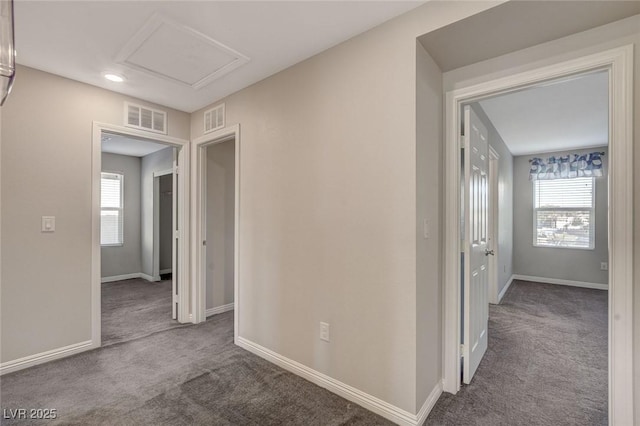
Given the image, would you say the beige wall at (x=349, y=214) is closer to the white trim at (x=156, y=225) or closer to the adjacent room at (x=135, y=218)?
the adjacent room at (x=135, y=218)

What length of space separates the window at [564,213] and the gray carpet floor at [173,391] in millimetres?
5782

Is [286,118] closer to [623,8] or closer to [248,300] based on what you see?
[248,300]

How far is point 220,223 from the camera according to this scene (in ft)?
13.1

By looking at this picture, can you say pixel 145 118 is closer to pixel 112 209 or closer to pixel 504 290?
pixel 112 209

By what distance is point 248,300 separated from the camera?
2.91 m

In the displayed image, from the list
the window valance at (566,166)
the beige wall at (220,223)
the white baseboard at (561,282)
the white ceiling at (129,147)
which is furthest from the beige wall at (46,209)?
the white baseboard at (561,282)

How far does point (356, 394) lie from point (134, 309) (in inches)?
139

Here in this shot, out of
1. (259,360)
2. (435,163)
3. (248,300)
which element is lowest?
(259,360)

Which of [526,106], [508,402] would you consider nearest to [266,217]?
[508,402]

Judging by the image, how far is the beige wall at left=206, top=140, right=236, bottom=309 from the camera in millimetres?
3893

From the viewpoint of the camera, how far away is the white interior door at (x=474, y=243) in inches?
88.4

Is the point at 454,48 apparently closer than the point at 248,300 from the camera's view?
Yes

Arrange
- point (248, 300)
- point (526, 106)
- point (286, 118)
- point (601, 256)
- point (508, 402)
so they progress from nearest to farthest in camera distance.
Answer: point (508, 402) < point (286, 118) < point (248, 300) < point (526, 106) < point (601, 256)

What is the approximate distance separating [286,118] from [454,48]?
4.40 ft
